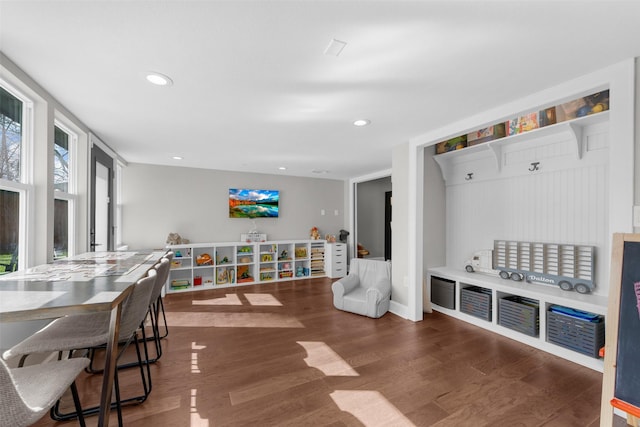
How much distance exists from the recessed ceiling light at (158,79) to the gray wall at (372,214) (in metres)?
4.94

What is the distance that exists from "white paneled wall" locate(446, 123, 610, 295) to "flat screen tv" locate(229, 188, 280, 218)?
333cm

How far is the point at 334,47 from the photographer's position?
1566 millimetres

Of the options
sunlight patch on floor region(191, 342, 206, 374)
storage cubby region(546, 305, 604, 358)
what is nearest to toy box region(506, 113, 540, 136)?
storage cubby region(546, 305, 604, 358)

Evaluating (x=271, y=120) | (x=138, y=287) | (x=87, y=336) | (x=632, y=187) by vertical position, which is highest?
(x=271, y=120)

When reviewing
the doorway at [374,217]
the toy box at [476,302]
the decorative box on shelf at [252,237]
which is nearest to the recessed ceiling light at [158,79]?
the toy box at [476,302]

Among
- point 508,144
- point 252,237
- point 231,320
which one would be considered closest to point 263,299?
point 231,320

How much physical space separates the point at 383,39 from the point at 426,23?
0.71 ft

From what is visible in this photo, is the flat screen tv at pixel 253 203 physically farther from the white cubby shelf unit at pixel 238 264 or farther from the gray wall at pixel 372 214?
the gray wall at pixel 372 214

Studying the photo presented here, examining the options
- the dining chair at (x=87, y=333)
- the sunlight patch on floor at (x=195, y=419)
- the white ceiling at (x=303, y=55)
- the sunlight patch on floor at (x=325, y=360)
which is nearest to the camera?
the white ceiling at (x=303, y=55)

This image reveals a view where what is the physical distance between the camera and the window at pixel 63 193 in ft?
8.52

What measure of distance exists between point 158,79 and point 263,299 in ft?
10.8

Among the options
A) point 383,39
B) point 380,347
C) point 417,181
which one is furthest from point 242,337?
point 383,39

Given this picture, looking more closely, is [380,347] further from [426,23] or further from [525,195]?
[426,23]

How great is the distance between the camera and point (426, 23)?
1.39m
